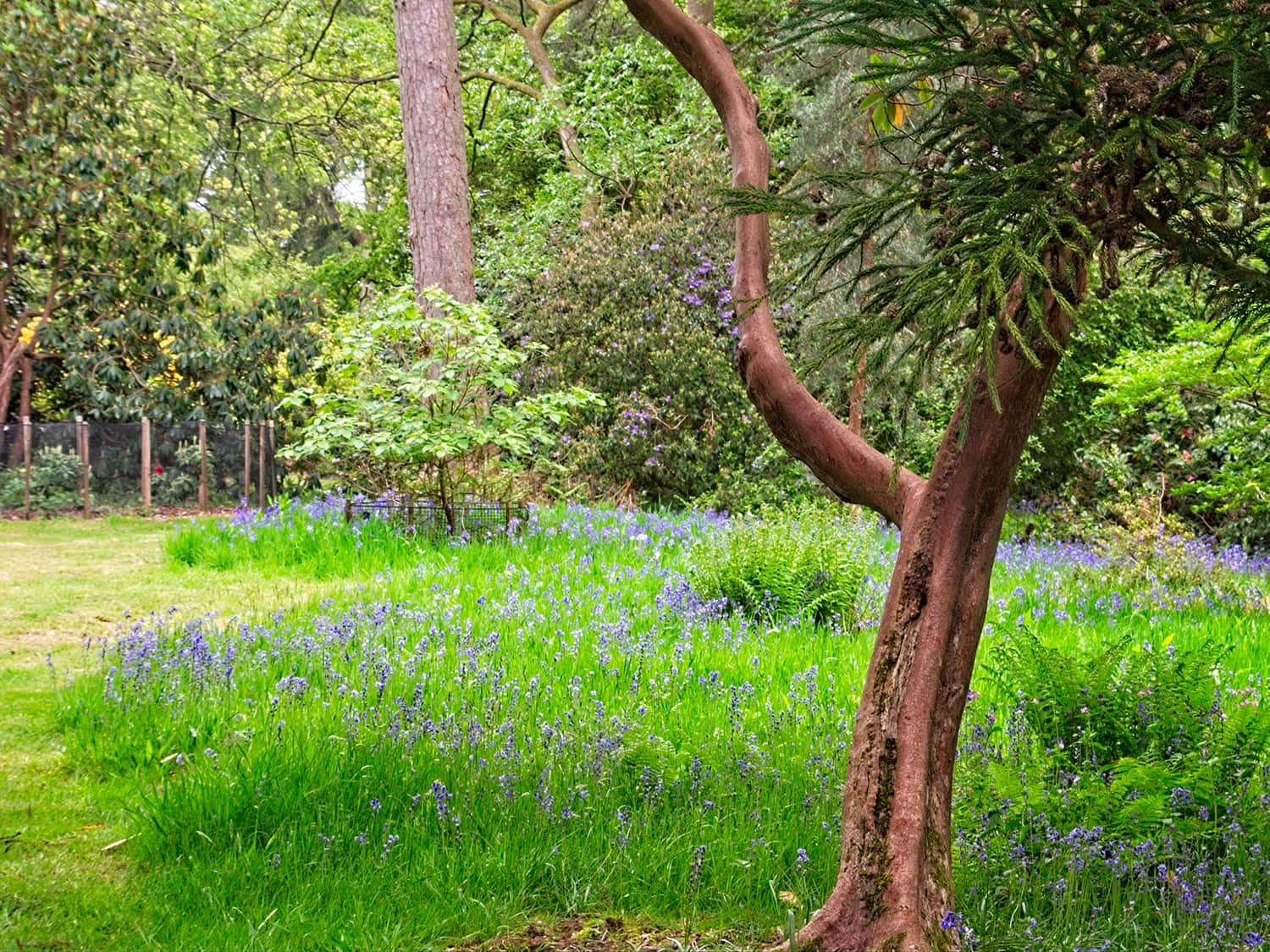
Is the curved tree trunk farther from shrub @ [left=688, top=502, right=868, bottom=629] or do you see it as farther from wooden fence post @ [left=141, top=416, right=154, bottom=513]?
wooden fence post @ [left=141, top=416, right=154, bottom=513]

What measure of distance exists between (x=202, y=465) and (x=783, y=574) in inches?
413

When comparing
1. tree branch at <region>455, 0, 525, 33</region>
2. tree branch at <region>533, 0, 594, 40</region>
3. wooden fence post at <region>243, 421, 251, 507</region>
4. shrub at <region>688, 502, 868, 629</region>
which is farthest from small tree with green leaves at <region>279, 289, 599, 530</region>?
tree branch at <region>533, 0, 594, 40</region>

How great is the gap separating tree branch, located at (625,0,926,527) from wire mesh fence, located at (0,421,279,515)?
37.1 ft

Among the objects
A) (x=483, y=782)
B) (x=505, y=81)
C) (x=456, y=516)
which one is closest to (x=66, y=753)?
(x=483, y=782)

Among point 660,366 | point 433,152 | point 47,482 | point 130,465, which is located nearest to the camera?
point 433,152

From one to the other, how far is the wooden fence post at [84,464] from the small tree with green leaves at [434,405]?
635 centimetres

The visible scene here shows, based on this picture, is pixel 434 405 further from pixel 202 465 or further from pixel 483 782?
pixel 202 465

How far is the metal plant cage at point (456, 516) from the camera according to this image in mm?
8281

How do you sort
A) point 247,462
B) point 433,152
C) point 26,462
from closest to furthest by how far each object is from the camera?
point 433,152 → point 26,462 → point 247,462

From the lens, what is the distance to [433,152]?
9070mm

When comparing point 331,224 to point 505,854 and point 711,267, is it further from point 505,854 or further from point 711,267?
point 505,854

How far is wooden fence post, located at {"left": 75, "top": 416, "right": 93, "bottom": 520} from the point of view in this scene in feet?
44.9

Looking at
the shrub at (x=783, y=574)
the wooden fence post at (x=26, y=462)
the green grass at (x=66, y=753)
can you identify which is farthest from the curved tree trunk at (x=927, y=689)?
the wooden fence post at (x=26, y=462)

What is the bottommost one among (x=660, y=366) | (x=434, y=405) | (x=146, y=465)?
(x=146, y=465)
